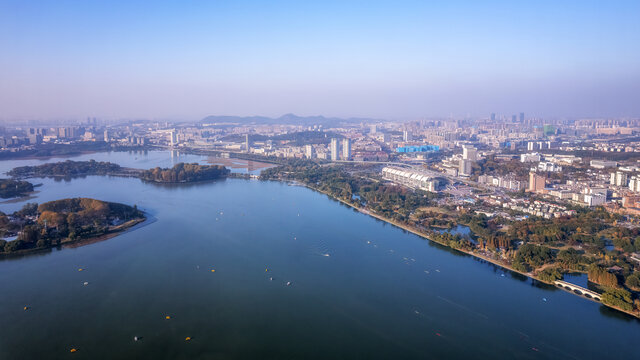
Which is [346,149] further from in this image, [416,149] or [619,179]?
[619,179]

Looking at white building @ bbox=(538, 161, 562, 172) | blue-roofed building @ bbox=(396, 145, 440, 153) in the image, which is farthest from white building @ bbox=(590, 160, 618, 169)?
blue-roofed building @ bbox=(396, 145, 440, 153)

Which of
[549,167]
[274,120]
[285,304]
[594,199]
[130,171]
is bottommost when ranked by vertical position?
[285,304]

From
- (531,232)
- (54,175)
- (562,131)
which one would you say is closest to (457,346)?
(531,232)

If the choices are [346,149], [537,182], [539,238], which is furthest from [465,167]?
[539,238]

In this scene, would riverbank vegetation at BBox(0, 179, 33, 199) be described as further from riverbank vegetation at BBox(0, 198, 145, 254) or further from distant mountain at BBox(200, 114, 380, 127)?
distant mountain at BBox(200, 114, 380, 127)

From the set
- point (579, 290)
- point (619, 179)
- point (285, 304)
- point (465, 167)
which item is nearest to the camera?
point (285, 304)
